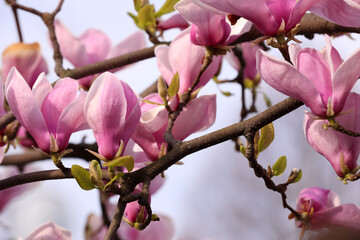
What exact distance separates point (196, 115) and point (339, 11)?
248 millimetres

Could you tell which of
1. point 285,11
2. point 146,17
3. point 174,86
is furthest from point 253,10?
point 146,17

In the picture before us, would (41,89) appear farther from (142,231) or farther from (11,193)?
(11,193)

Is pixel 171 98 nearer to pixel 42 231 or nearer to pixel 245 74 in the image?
pixel 42 231

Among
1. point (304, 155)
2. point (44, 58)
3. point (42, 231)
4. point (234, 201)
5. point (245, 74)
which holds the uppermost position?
point (44, 58)

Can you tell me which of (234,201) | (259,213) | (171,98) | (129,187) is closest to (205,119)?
(171,98)

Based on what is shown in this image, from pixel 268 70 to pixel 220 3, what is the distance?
0.10 meters

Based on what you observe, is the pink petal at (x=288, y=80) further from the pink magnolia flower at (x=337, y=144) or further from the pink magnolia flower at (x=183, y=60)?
the pink magnolia flower at (x=183, y=60)

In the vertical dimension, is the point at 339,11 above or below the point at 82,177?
above

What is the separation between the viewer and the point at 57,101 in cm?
73

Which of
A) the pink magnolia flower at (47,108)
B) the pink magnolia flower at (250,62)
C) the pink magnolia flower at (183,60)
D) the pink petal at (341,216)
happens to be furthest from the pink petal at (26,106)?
the pink magnolia flower at (250,62)

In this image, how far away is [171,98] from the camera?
2.61 feet

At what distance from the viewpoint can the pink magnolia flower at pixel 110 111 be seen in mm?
694

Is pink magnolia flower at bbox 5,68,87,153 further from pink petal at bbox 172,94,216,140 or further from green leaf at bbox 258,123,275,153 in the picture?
green leaf at bbox 258,123,275,153

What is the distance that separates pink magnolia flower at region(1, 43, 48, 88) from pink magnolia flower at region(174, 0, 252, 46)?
0.36 metres
